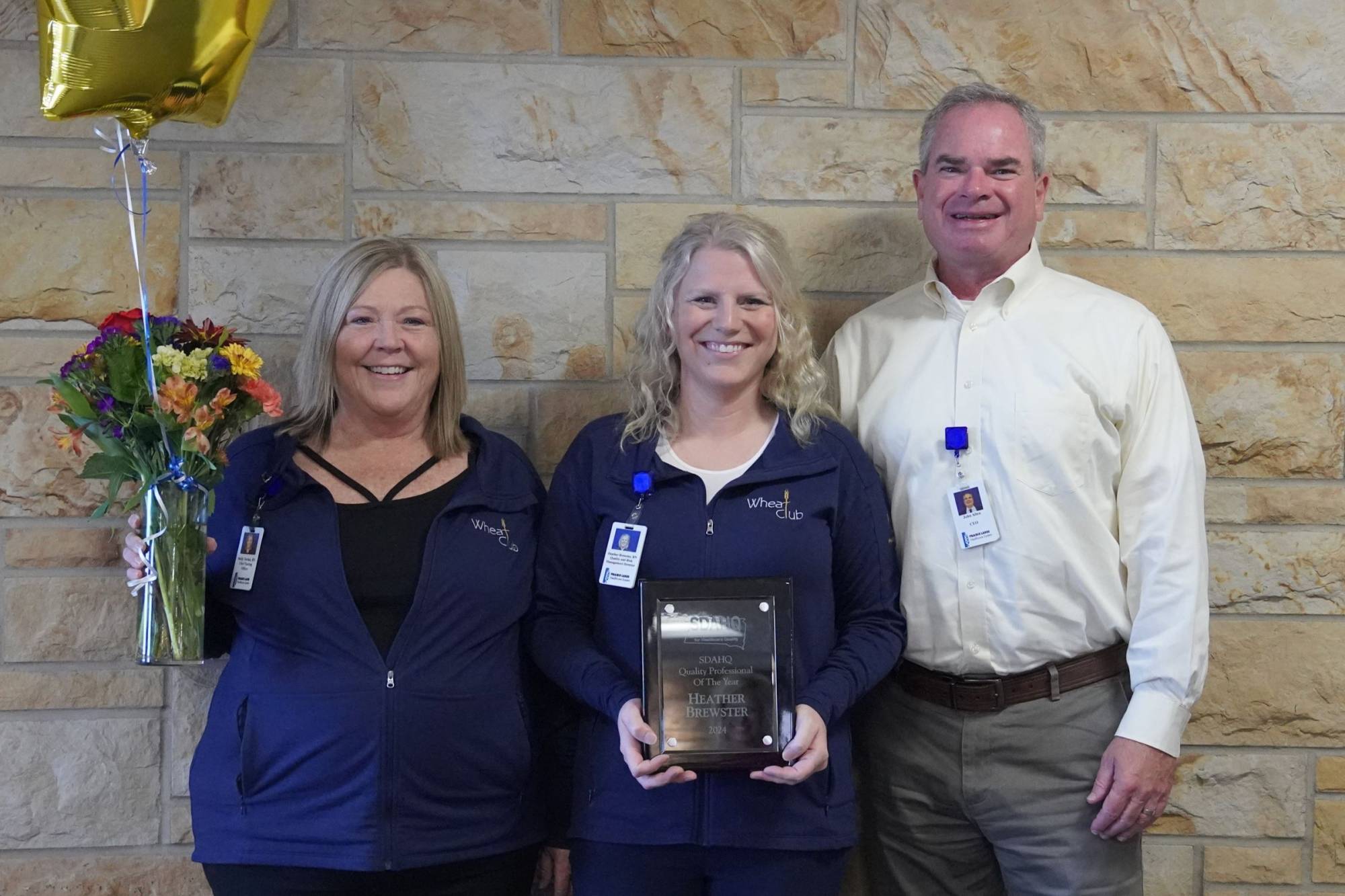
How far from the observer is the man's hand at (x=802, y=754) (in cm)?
192

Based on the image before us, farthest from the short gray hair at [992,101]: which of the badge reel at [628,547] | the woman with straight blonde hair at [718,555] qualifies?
the badge reel at [628,547]

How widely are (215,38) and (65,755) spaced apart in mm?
1555

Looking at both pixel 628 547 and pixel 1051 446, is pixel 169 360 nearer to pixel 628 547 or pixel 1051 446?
pixel 628 547

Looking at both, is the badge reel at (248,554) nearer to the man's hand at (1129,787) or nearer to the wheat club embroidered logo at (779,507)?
the wheat club embroidered logo at (779,507)

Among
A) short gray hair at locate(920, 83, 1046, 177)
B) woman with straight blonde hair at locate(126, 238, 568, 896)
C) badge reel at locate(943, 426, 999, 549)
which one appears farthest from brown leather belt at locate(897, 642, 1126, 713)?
short gray hair at locate(920, 83, 1046, 177)

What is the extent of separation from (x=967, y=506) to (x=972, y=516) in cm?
2

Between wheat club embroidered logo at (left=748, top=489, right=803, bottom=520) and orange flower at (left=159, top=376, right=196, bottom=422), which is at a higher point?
orange flower at (left=159, top=376, right=196, bottom=422)

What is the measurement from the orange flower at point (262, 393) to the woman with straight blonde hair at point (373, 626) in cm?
19

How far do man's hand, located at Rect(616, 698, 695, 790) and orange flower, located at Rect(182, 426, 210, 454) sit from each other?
2.73 ft

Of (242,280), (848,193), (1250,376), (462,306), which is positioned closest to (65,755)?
(242,280)

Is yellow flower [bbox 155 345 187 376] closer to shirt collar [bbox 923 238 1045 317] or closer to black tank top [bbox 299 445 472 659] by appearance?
black tank top [bbox 299 445 472 659]

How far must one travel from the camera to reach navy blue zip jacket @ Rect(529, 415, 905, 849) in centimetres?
203

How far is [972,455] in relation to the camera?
2.23 m

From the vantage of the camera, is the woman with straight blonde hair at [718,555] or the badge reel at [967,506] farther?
the badge reel at [967,506]
